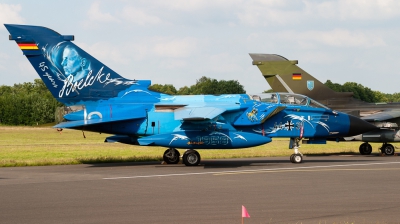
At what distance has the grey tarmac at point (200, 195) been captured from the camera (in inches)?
359

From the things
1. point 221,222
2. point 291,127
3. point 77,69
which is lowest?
point 221,222

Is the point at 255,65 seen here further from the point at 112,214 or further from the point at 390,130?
the point at 112,214

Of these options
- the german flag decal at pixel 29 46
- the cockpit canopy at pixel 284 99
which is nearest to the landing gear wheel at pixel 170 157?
the cockpit canopy at pixel 284 99

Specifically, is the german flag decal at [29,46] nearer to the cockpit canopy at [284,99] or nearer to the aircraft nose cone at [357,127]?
the cockpit canopy at [284,99]

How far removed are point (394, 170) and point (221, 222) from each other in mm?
9972

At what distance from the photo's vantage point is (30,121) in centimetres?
9094

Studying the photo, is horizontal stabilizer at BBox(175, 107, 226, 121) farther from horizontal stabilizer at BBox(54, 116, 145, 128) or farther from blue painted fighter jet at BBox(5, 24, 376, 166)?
horizontal stabilizer at BBox(54, 116, 145, 128)

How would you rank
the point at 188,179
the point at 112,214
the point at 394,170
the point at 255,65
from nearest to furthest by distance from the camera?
the point at 112,214, the point at 188,179, the point at 394,170, the point at 255,65

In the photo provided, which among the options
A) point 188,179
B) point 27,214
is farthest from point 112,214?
point 188,179

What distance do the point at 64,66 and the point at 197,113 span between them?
4.75m

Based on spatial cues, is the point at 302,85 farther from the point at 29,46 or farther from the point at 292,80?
the point at 29,46

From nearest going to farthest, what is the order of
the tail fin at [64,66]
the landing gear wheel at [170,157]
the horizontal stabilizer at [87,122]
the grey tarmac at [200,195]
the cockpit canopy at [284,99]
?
the grey tarmac at [200,195] < the horizontal stabilizer at [87,122] < the tail fin at [64,66] < the cockpit canopy at [284,99] < the landing gear wheel at [170,157]

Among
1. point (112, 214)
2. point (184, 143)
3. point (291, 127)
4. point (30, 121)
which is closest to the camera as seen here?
point (112, 214)

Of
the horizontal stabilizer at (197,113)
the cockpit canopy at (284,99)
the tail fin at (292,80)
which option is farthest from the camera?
the tail fin at (292,80)
